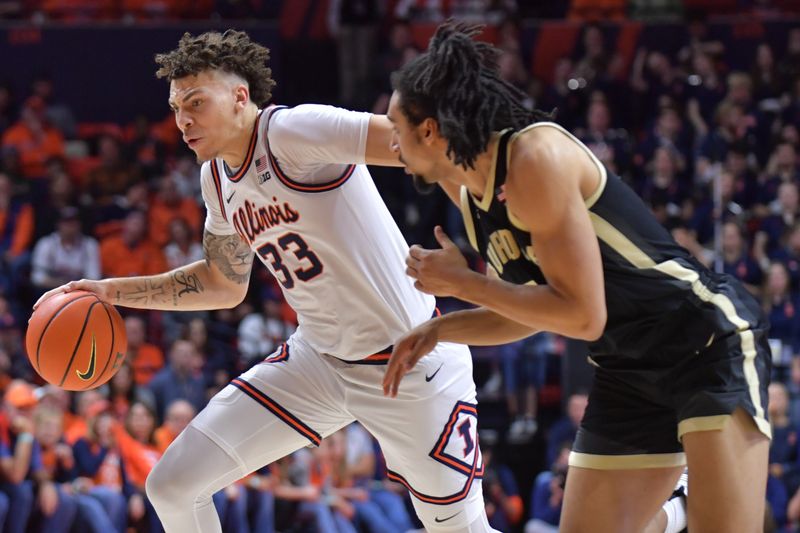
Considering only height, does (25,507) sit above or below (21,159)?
below

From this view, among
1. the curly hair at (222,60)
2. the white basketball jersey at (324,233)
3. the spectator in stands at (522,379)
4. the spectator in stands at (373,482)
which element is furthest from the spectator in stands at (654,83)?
the white basketball jersey at (324,233)

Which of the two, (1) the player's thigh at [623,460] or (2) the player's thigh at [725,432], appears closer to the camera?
(2) the player's thigh at [725,432]

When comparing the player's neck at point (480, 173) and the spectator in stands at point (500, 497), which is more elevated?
the player's neck at point (480, 173)

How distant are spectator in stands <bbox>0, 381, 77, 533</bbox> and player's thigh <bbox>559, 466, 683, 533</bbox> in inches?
193

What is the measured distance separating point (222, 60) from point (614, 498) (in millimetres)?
2212

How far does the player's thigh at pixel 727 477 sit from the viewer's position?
359 centimetres

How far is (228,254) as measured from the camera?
16.6 feet

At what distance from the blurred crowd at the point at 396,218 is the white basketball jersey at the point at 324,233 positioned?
4.04 metres

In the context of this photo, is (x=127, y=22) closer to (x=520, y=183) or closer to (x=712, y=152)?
(x=712, y=152)

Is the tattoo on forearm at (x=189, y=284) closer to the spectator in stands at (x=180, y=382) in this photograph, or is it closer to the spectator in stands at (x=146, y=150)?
the spectator in stands at (x=180, y=382)

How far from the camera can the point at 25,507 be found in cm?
790

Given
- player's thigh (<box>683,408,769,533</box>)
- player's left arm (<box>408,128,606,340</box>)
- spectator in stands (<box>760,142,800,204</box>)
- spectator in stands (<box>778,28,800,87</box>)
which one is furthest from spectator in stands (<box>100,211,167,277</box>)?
player's thigh (<box>683,408,769,533</box>)

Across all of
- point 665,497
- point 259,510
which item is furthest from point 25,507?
point 665,497

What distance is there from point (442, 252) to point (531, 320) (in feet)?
1.13
